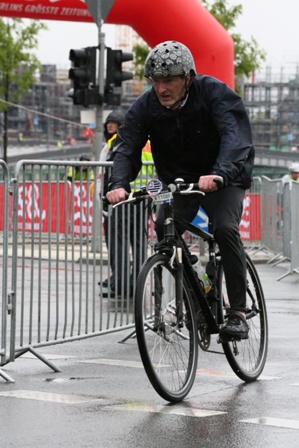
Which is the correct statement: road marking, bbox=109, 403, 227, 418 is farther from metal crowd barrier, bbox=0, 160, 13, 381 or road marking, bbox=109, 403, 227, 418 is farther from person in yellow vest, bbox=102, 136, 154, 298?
person in yellow vest, bbox=102, 136, 154, 298

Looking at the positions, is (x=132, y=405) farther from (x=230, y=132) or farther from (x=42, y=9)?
(x=42, y=9)

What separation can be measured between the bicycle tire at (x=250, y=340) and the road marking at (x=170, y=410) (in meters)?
0.85

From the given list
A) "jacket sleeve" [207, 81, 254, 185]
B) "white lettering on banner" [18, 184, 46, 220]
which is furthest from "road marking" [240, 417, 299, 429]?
"white lettering on banner" [18, 184, 46, 220]

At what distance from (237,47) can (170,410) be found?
1614 inches

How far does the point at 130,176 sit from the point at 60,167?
4.64ft

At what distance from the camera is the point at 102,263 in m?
8.85

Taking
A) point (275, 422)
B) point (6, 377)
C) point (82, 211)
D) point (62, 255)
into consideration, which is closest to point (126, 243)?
point (82, 211)

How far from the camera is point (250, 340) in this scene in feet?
24.2

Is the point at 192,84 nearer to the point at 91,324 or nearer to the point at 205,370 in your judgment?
the point at 205,370

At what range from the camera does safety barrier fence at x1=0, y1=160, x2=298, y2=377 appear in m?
7.75

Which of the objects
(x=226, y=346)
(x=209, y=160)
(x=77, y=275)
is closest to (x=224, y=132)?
(x=209, y=160)

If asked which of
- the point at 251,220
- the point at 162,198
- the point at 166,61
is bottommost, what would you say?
the point at 251,220

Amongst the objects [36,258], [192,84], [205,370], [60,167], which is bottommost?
[205,370]

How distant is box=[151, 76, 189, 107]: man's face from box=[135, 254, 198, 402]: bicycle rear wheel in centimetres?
83
